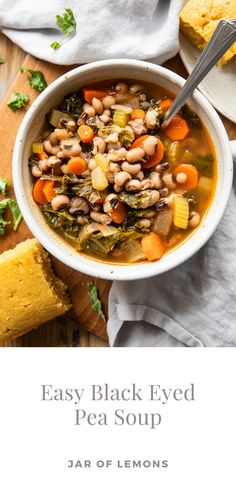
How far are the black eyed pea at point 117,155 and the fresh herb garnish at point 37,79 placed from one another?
1.80 ft

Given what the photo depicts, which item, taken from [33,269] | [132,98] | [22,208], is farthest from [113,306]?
[132,98]

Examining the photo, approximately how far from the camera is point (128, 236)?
7.93 ft

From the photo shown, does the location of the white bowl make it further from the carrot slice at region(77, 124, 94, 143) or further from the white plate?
the white plate

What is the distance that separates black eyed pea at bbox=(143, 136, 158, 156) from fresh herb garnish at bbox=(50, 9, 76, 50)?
626 mm

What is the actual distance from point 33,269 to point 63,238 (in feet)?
0.66

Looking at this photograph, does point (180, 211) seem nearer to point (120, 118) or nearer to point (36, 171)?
point (120, 118)

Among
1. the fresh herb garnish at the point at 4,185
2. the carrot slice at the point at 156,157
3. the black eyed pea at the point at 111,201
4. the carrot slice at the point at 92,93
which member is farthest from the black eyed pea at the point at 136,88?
the fresh herb garnish at the point at 4,185

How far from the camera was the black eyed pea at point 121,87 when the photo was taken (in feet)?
8.01

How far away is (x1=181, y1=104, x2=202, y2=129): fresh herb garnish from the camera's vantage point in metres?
2.42

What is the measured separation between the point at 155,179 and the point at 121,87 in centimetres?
40

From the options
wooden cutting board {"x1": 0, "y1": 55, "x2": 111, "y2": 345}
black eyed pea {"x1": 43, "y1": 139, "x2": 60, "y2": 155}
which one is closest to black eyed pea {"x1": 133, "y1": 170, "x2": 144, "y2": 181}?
black eyed pea {"x1": 43, "y1": 139, "x2": 60, "y2": 155}

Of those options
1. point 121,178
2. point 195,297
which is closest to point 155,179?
point 121,178

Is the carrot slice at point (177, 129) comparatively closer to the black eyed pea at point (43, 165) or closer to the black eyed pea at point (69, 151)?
the black eyed pea at point (69, 151)
